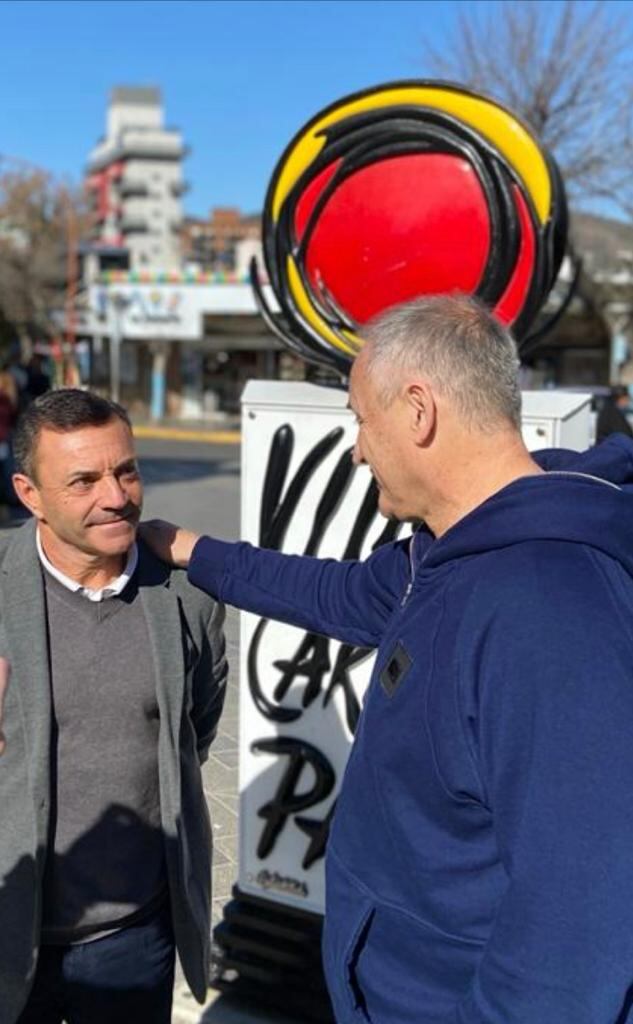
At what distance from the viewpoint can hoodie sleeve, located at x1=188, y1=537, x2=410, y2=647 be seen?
2.02 metres

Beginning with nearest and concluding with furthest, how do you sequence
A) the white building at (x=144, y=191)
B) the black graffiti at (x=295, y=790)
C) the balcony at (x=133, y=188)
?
the black graffiti at (x=295, y=790) < the white building at (x=144, y=191) < the balcony at (x=133, y=188)

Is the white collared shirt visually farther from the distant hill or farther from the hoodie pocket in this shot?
the distant hill

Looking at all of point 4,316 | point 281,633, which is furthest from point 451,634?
point 4,316

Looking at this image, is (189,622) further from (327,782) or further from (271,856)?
(271,856)

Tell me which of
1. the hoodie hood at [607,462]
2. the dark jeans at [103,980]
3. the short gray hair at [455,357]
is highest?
the short gray hair at [455,357]

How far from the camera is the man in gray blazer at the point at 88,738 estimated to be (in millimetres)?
1944

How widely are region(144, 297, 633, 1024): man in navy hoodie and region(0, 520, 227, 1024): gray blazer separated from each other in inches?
20.7

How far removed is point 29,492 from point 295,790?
1.37 meters

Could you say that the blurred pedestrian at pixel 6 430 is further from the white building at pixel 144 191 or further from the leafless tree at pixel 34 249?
the white building at pixel 144 191

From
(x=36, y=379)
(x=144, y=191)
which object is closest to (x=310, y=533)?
(x=36, y=379)

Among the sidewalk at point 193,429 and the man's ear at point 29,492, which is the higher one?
the man's ear at point 29,492

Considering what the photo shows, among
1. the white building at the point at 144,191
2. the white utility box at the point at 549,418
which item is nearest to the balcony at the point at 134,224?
the white building at the point at 144,191

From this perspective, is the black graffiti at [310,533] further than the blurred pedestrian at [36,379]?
No

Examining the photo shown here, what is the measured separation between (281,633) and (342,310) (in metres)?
0.92
